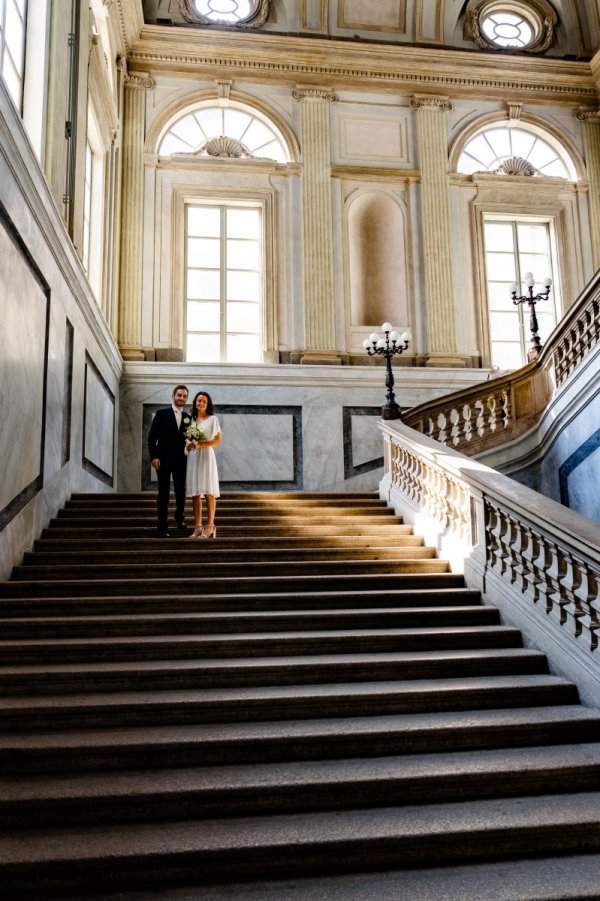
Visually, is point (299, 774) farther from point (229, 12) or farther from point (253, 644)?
point (229, 12)

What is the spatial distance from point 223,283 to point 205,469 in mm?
6475

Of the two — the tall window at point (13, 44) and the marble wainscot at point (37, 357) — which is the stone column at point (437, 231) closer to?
the marble wainscot at point (37, 357)

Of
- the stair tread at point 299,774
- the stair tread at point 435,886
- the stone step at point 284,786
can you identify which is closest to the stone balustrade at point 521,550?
the stair tread at point 299,774

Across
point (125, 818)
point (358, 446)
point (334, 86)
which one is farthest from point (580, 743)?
point (334, 86)

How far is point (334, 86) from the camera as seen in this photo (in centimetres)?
1356

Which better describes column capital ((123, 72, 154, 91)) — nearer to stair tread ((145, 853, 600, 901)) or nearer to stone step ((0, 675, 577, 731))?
stone step ((0, 675, 577, 731))

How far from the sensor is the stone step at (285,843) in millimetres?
2982

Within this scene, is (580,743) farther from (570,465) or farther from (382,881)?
(570,465)

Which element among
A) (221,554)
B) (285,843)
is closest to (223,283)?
(221,554)

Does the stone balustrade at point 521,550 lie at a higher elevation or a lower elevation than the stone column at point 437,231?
lower

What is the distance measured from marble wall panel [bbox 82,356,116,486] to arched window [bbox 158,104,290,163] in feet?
15.5

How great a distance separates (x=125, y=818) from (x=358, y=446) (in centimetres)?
913

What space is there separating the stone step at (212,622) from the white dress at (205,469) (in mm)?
1805

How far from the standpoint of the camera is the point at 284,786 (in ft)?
11.4
